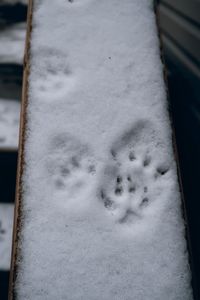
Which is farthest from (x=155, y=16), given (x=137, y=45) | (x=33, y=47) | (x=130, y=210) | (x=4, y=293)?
(x=4, y=293)

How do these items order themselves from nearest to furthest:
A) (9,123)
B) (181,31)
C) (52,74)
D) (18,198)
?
(18,198), (52,74), (9,123), (181,31)

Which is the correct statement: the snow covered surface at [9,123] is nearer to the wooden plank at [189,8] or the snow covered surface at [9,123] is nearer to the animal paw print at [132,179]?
the animal paw print at [132,179]

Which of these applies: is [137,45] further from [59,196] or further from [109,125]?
[59,196]

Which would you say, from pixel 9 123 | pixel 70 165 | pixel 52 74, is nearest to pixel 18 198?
pixel 70 165

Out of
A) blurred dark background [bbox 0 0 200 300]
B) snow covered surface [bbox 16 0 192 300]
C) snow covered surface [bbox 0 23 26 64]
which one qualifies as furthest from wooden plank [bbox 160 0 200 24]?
snow covered surface [bbox 0 23 26 64]

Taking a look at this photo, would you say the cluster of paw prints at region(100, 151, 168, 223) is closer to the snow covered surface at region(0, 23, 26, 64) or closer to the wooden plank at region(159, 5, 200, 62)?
the wooden plank at region(159, 5, 200, 62)

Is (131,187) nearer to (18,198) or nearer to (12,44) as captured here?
(18,198)
